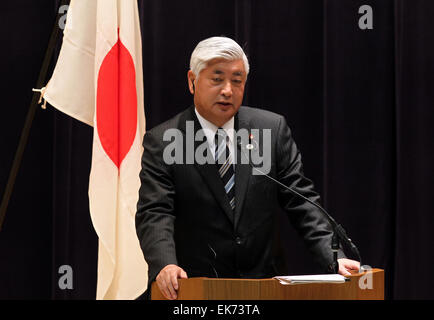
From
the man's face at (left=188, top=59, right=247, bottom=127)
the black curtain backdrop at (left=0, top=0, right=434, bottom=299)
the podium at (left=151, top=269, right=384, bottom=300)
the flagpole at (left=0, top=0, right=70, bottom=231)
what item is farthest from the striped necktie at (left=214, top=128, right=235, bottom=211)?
the black curtain backdrop at (left=0, top=0, right=434, bottom=299)

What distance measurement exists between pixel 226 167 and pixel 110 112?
97 cm

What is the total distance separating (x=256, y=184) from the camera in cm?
236

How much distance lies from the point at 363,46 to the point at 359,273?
75.8 inches

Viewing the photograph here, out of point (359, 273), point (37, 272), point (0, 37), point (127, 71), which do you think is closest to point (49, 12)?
point (0, 37)

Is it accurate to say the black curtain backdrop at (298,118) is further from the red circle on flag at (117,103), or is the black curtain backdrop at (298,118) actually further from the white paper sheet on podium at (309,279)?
the white paper sheet on podium at (309,279)

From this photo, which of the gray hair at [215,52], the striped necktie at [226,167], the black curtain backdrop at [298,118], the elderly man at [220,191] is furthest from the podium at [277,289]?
the black curtain backdrop at [298,118]

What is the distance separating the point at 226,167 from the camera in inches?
92.9

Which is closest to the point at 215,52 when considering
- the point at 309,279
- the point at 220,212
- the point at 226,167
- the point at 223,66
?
the point at 223,66

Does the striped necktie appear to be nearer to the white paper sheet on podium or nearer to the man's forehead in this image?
the man's forehead

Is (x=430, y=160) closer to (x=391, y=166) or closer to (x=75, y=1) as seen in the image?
(x=391, y=166)

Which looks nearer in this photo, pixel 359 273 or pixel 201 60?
pixel 359 273

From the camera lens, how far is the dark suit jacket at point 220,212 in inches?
91.0

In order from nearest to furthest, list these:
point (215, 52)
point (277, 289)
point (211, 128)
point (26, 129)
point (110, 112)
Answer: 1. point (277, 289)
2. point (215, 52)
3. point (211, 128)
4. point (26, 129)
5. point (110, 112)

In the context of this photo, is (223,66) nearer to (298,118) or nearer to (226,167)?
(226,167)
